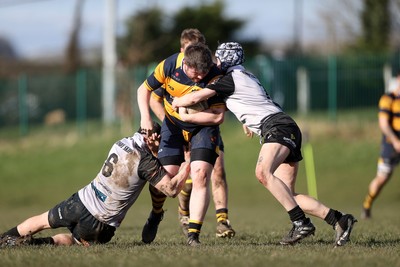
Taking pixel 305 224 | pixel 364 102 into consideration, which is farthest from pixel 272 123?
pixel 364 102

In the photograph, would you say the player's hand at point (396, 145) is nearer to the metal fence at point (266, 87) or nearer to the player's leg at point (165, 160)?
the player's leg at point (165, 160)

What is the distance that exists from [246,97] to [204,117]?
1.66 feet

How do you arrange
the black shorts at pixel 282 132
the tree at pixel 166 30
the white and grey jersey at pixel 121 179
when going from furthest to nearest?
the tree at pixel 166 30 → the black shorts at pixel 282 132 → the white and grey jersey at pixel 121 179

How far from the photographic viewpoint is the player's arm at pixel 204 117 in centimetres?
898

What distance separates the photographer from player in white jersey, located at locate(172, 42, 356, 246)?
8.52 metres

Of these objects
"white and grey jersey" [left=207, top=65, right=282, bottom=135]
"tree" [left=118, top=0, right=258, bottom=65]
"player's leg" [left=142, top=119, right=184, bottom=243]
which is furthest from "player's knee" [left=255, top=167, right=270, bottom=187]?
"tree" [left=118, top=0, right=258, bottom=65]

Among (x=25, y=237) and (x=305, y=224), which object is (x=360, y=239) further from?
(x=25, y=237)

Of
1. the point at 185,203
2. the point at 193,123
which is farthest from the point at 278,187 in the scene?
the point at 185,203

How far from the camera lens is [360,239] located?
31.1ft

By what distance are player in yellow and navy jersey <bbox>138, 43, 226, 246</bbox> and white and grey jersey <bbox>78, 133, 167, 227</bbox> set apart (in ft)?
1.50

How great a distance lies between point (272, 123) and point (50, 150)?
2081 centimetres

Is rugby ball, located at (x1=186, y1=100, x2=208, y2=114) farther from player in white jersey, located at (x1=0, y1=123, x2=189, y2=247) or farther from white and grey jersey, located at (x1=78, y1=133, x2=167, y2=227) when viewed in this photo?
white and grey jersey, located at (x1=78, y1=133, x2=167, y2=227)

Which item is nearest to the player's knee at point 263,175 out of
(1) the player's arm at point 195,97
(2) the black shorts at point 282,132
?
(2) the black shorts at point 282,132

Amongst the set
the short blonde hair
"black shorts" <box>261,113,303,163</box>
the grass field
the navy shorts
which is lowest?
the grass field
